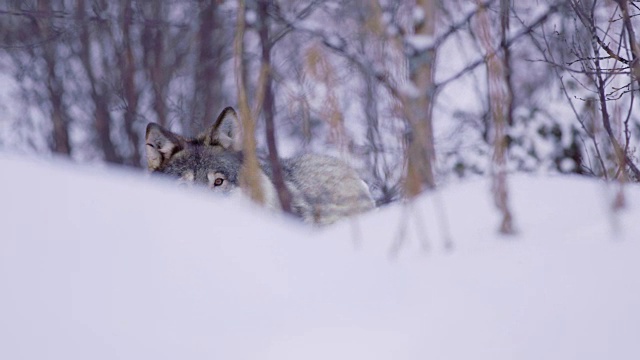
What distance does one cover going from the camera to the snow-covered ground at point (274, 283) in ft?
7.43

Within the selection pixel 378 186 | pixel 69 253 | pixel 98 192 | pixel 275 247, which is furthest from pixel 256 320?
pixel 378 186

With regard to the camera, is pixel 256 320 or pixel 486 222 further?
pixel 486 222

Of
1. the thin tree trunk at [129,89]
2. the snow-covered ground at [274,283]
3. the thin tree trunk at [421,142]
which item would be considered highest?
the thin tree trunk at [129,89]

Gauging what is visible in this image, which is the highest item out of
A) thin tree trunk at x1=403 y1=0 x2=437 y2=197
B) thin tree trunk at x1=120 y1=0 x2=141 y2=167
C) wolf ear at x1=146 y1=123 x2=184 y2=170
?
thin tree trunk at x1=120 y1=0 x2=141 y2=167

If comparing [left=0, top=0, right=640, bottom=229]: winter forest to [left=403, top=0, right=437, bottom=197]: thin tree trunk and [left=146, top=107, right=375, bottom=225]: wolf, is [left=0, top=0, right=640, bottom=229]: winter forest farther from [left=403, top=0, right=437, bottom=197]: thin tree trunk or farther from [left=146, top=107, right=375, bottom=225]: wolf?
[left=403, top=0, right=437, bottom=197]: thin tree trunk

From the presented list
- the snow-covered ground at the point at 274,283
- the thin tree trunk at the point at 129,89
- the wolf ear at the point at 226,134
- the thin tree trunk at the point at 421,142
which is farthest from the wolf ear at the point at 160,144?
the snow-covered ground at the point at 274,283

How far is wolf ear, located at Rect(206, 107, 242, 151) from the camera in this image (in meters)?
6.03

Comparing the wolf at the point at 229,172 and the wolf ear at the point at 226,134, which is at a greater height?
the wolf ear at the point at 226,134

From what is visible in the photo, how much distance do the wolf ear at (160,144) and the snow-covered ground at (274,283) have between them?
303cm

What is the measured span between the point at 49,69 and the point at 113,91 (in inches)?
35.6

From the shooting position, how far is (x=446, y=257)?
110 inches

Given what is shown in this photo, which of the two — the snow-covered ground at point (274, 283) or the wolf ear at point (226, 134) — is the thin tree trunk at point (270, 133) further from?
the snow-covered ground at point (274, 283)

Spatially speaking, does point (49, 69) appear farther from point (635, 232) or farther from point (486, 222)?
point (635, 232)

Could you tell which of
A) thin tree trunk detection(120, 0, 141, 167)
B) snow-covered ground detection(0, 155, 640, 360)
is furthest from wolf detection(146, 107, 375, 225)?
thin tree trunk detection(120, 0, 141, 167)
